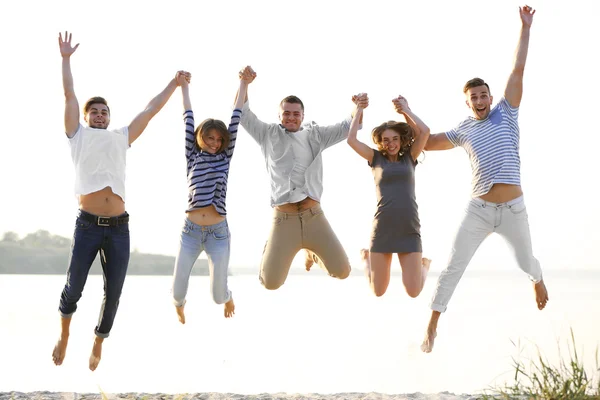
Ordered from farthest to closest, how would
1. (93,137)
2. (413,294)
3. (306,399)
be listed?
1. (413,294)
2. (306,399)
3. (93,137)

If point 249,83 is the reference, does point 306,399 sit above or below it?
below

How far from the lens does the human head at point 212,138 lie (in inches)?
310

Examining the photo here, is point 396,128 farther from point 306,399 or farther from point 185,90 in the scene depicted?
point 306,399

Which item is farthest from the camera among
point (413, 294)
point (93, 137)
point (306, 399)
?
point (413, 294)

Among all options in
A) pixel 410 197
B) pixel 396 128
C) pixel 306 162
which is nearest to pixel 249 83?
pixel 306 162

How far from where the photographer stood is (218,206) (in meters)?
7.80

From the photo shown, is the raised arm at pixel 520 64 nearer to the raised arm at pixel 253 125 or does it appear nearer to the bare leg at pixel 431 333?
the bare leg at pixel 431 333

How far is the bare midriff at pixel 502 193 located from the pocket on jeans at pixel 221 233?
3116 millimetres

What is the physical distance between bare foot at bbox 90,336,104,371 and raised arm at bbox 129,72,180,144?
2.37 m

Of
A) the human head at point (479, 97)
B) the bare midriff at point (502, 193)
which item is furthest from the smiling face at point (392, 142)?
the bare midriff at point (502, 193)

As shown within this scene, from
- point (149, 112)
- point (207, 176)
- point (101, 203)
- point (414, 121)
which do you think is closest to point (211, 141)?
point (207, 176)

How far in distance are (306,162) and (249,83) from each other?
1230 millimetres

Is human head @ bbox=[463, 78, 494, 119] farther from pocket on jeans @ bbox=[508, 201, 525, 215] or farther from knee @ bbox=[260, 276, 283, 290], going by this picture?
knee @ bbox=[260, 276, 283, 290]

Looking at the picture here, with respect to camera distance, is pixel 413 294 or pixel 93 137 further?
pixel 413 294
